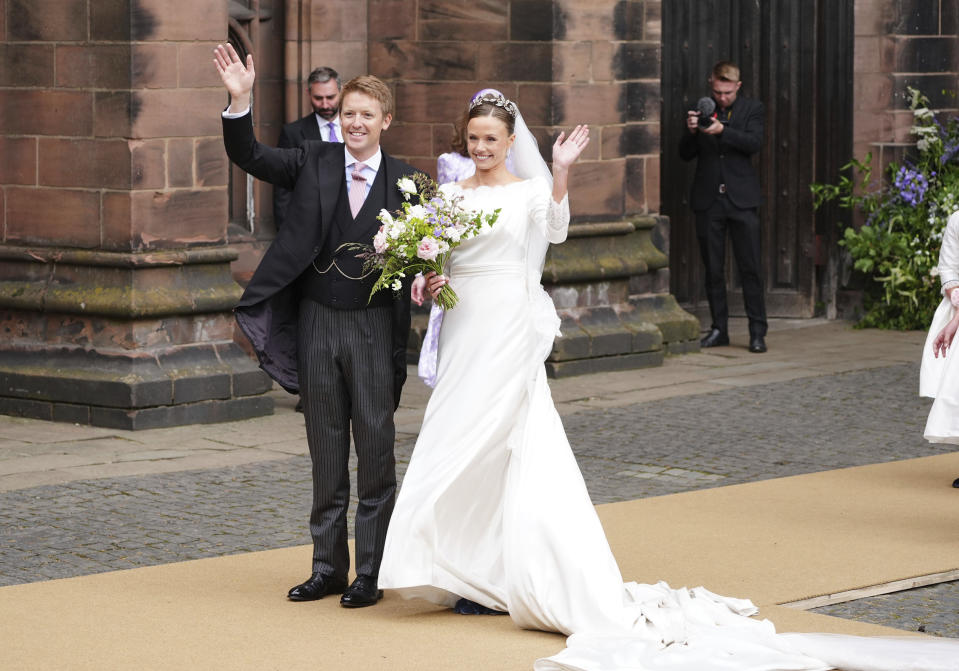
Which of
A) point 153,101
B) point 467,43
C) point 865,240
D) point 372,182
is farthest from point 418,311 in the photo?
point 372,182

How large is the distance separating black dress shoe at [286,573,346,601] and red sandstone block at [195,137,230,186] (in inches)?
181

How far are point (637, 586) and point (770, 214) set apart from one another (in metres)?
9.63

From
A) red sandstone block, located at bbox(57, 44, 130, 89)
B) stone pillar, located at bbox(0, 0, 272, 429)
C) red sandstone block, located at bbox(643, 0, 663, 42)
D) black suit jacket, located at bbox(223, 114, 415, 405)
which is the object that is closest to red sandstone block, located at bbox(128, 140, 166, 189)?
stone pillar, located at bbox(0, 0, 272, 429)

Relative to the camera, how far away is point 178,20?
10672 millimetres

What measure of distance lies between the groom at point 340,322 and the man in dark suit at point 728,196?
7.44 metres

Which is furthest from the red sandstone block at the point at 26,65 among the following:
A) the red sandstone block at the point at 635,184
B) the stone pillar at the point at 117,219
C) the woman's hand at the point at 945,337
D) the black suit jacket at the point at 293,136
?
the woman's hand at the point at 945,337

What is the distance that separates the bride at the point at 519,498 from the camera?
6023 millimetres

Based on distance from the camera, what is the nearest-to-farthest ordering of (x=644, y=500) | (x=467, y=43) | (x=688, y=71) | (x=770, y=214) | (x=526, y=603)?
(x=526, y=603) < (x=644, y=500) < (x=467, y=43) < (x=688, y=71) < (x=770, y=214)

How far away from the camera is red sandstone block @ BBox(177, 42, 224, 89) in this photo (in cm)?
1071

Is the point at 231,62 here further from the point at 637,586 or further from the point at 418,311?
the point at 418,311

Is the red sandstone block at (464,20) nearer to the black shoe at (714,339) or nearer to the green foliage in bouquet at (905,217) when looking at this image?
the black shoe at (714,339)

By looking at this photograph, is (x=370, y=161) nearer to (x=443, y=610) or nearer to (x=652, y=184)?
(x=443, y=610)

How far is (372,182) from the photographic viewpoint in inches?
271

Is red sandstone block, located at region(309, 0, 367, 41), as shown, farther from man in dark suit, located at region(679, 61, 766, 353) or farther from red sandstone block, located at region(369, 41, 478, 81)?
man in dark suit, located at region(679, 61, 766, 353)
